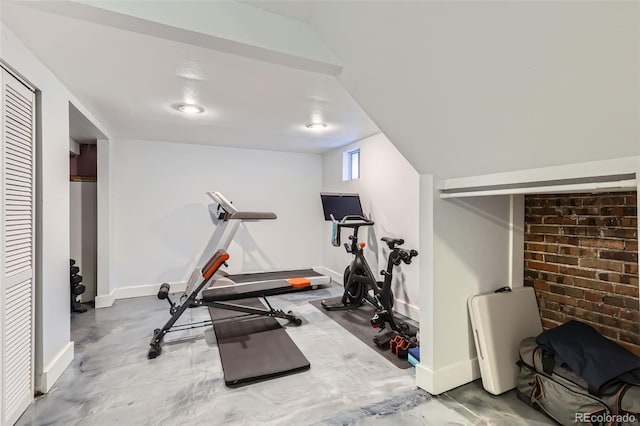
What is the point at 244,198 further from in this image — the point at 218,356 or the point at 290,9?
the point at 290,9

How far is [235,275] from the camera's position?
530 cm

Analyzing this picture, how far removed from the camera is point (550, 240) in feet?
7.89

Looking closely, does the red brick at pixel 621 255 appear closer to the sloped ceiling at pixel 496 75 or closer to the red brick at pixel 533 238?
the red brick at pixel 533 238

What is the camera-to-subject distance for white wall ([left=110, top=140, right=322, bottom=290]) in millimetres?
4645

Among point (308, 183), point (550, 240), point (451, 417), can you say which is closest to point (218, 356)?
point (451, 417)

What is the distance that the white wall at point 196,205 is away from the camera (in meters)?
4.64

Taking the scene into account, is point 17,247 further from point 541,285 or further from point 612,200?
point 612,200

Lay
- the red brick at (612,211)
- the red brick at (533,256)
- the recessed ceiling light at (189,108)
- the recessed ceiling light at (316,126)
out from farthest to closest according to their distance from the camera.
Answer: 1. the recessed ceiling light at (316,126)
2. the recessed ceiling light at (189,108)
3. the red brick at (533,256)
4. the red brick at (612,211)

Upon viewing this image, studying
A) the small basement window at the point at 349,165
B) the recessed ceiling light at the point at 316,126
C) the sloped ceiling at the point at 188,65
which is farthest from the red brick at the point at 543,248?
the small basement window at the point at 349,165

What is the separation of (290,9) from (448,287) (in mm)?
2104

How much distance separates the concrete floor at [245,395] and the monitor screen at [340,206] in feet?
6.78

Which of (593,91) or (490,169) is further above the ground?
(593,91)

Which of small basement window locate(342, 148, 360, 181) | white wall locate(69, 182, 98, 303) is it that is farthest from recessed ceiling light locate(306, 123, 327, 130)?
white wall locate(69, 182, 98, 303)

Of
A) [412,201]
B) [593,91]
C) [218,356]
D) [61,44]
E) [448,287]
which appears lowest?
[218,356]
